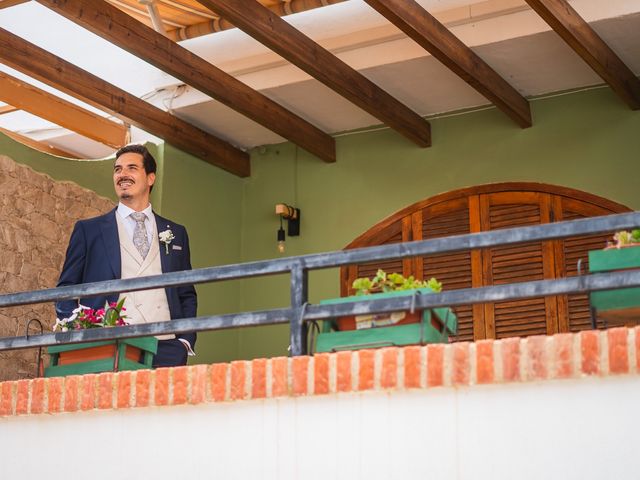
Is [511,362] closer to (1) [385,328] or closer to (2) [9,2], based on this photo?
(1) [385,328]

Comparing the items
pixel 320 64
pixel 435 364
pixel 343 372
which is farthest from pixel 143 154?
pixel 435 364

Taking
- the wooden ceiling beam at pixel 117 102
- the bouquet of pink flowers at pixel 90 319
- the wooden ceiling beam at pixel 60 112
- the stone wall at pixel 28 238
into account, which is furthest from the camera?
the wooden ceiling beam at pixel 60 112

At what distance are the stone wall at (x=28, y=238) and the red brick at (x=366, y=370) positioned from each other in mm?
3303

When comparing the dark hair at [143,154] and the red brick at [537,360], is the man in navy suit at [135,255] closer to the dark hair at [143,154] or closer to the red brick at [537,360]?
the dark hair at [143,154]

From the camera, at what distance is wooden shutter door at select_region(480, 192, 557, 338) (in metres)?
6.91

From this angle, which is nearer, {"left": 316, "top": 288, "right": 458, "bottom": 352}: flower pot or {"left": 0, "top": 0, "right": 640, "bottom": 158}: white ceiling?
{"left": 316, "top": 288, "right": 458, "bottom": 352}: flower pot

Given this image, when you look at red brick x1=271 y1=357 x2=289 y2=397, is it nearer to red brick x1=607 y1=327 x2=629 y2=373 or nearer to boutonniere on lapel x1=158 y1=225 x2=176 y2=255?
red brick x1=607 y1=327 x2=629 y2=373

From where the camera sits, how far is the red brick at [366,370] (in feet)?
12.3

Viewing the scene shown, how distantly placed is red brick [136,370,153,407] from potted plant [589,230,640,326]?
1.60 meters

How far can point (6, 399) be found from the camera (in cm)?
450

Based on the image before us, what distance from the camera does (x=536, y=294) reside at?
144 inches

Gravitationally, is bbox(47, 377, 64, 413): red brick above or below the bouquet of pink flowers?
below

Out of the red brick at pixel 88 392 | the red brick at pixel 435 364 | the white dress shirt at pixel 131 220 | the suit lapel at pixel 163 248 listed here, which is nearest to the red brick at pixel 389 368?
the red brick at pixel 435 364

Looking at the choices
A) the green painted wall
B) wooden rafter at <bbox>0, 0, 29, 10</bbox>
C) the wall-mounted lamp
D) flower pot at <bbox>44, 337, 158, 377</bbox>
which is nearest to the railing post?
flower pot at <bbox>44, 337, 158, 377</bbox>
